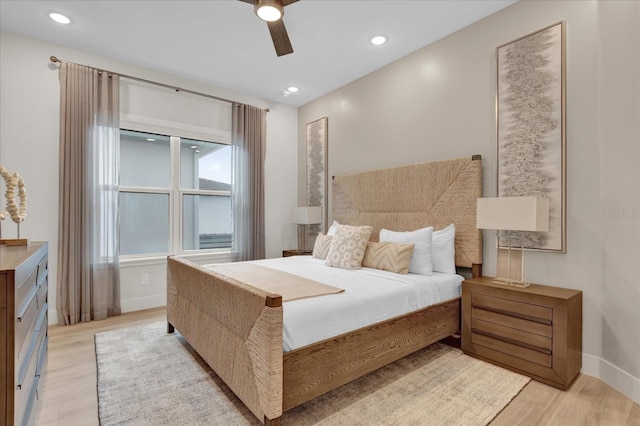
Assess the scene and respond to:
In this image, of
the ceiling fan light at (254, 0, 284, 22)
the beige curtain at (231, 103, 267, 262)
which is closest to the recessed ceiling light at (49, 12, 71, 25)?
the beige curtain at (231, 103, 267, 262)

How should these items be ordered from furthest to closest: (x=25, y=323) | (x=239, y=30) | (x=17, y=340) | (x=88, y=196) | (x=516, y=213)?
(x=88, y=196)
(x=239, y=30)
(x=516, y=213)
(x=25, y=323)
(x=17, y=340)

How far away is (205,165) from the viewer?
4.52 m

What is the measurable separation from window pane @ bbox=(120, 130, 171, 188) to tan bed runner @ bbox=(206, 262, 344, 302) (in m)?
1.77

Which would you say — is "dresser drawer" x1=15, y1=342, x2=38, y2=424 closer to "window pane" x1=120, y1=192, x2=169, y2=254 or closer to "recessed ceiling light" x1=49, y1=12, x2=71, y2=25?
"window pane" x1=120, y1=192, x2=169, y2=254

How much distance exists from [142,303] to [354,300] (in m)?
3.04

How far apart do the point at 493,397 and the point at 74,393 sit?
2691 millimetres

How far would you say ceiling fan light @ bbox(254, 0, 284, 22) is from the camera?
2105 mm

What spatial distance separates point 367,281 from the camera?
8.18 ft

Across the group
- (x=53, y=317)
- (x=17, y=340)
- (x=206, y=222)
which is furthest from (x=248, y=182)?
(x=17, y=340)

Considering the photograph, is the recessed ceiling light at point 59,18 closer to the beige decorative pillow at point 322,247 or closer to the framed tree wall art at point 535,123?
the beige decorative pillow at point 322,247

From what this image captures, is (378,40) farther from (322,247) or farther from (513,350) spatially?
(513,350)

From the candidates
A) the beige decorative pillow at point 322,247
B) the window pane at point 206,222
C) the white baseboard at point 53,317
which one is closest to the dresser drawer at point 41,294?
the white baseboard at point 53,317

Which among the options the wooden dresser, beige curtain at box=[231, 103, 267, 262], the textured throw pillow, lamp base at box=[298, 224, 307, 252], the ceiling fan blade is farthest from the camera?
lamp base at box=[298, 224, 307, 252]

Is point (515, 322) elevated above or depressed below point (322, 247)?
below
